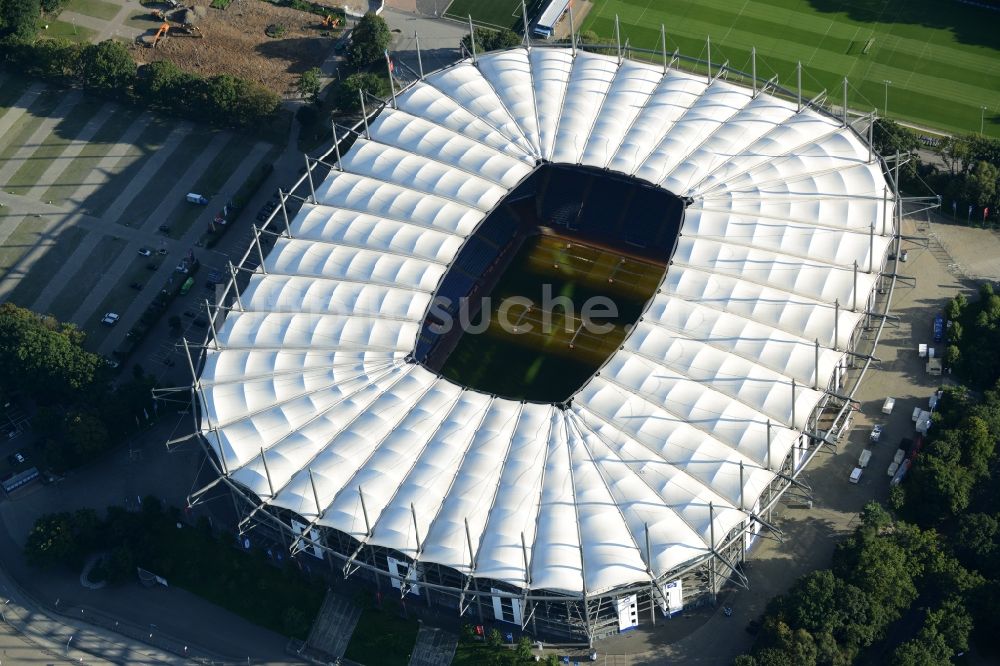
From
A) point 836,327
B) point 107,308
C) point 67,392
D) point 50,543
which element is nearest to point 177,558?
point 50,543

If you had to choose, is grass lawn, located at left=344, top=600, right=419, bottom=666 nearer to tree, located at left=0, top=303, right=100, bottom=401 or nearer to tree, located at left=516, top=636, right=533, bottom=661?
tree, located at left=516, top=636, right=533, bottom=661

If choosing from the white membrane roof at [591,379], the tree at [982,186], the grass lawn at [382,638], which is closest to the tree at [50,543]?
the white membrane roof at [591,379]

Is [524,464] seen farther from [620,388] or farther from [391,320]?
[391,320]

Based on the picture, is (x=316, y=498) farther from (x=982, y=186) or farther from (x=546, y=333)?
(x=982, y=186)

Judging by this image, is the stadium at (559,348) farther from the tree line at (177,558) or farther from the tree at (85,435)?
the tree at (85,435)

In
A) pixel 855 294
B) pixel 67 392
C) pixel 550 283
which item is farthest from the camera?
pixel 550 283

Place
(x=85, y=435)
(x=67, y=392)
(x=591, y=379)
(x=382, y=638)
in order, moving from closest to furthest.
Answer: (x=382, y=638)
(x=591, y=379)
(x=85, y=435)
(x=67, y=392)

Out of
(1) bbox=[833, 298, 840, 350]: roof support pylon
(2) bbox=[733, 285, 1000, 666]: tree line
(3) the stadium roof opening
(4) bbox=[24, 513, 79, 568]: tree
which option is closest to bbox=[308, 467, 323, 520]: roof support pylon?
(3) the stadium roof opening
